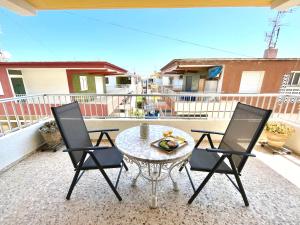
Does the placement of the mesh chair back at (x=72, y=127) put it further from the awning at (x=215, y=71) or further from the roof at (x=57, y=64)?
the awning at (x=215, y=71)

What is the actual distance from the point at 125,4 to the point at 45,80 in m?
6.75

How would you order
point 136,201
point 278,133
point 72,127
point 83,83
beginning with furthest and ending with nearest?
1. point 83,83
2. point 278,133
3. point 72,127
4. point 136,201

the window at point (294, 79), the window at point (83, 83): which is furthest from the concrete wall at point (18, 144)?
the window at point (294, 79)

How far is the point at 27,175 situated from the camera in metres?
1.98

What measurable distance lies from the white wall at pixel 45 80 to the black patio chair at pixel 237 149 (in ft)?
24.3

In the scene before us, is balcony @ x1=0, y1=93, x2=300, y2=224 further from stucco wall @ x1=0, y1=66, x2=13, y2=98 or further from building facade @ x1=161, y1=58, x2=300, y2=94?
stucco wall @ x1=0, y1=66, x2=13, y2=98

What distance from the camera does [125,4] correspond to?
6.78 ft

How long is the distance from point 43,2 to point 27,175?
8.21 ft

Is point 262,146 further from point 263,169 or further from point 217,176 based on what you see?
point 217,176

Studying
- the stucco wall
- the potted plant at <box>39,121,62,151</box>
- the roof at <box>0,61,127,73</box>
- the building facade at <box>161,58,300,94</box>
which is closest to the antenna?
the building facade at <box>161,58,300,94</box>

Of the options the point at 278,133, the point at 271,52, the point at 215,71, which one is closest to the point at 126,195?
the point at 278,133

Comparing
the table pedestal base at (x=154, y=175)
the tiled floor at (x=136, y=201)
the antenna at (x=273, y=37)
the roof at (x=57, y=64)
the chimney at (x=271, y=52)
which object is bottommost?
the tiled floor at (x=136, y=201)

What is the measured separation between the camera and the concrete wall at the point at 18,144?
6.80 feet

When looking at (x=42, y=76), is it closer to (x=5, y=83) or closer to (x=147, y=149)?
(x=5, y=83)
